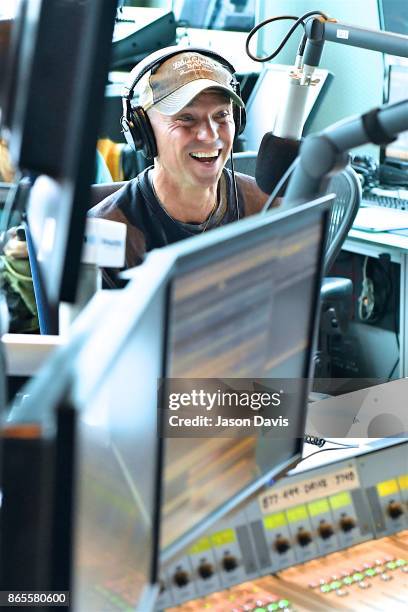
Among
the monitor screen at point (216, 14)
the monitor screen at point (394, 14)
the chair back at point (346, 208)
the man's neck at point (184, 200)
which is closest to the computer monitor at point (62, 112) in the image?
the man's neck at point (184, 200)

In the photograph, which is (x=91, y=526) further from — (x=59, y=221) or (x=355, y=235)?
(x=355, y=235)

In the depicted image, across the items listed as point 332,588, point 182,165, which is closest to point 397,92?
point 182,165

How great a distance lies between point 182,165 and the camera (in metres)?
2.03

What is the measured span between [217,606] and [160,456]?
1.57ft

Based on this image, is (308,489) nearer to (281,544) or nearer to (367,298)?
(281,544)

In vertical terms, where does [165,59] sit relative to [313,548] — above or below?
Result: above

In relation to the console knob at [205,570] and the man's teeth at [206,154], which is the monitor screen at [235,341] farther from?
the man's teeth at [206,154]

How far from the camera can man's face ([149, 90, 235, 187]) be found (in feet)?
6.55

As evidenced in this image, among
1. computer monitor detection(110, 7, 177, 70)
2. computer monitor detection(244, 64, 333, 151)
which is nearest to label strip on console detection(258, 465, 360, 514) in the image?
computer monitor detection(110, 7, 177, 70)

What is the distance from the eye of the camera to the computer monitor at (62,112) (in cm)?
73

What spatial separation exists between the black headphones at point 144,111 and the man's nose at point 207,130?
6cm

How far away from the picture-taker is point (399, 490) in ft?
4.53

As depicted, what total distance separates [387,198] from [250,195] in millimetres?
2049

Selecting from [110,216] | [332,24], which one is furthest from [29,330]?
[332,24]
